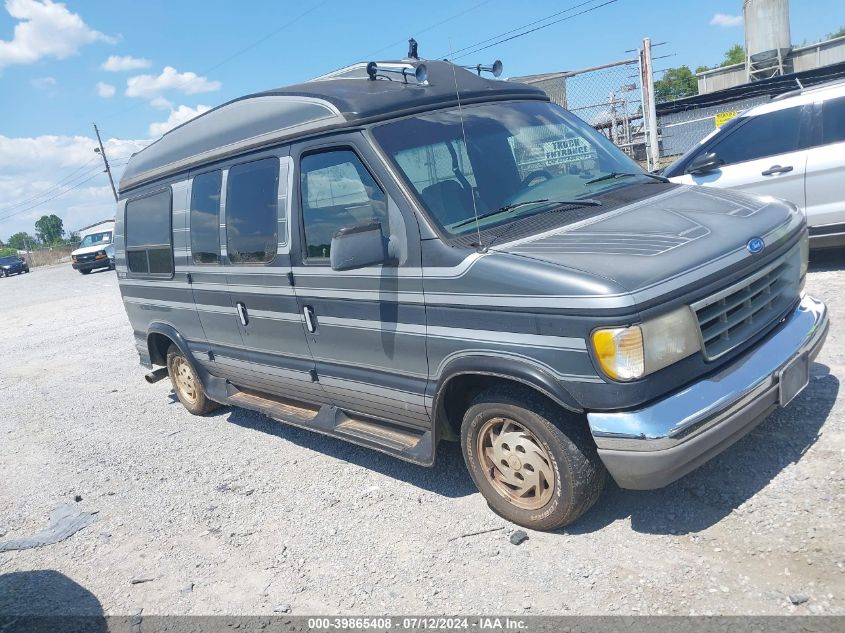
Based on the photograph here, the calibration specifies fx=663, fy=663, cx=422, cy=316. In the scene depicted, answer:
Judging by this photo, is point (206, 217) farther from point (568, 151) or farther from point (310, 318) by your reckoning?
point (568, 151)

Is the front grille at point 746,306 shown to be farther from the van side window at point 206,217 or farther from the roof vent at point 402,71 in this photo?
the van side window at point 206,217

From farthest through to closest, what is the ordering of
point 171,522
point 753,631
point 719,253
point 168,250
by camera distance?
point 168,250, point 171,522, point 719,253, point 753,631

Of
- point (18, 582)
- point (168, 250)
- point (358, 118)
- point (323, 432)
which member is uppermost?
point (358, 118)

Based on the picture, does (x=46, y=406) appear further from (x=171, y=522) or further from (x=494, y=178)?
(x=494, y=178)

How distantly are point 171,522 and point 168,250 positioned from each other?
8.06 ft

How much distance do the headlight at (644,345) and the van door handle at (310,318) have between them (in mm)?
2034

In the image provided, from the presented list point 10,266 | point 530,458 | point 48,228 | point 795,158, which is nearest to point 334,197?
point 530,458

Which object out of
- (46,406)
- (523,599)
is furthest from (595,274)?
(46,406)

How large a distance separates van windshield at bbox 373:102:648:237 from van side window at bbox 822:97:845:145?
3.47 meters

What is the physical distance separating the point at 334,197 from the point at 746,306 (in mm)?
2350

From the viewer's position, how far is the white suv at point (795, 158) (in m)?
6.56

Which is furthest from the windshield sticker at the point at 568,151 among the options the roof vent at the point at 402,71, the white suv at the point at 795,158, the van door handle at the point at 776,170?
the van door handle at the point at 776,170

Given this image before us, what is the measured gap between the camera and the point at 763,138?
7012 millimetres

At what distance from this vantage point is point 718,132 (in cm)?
731
